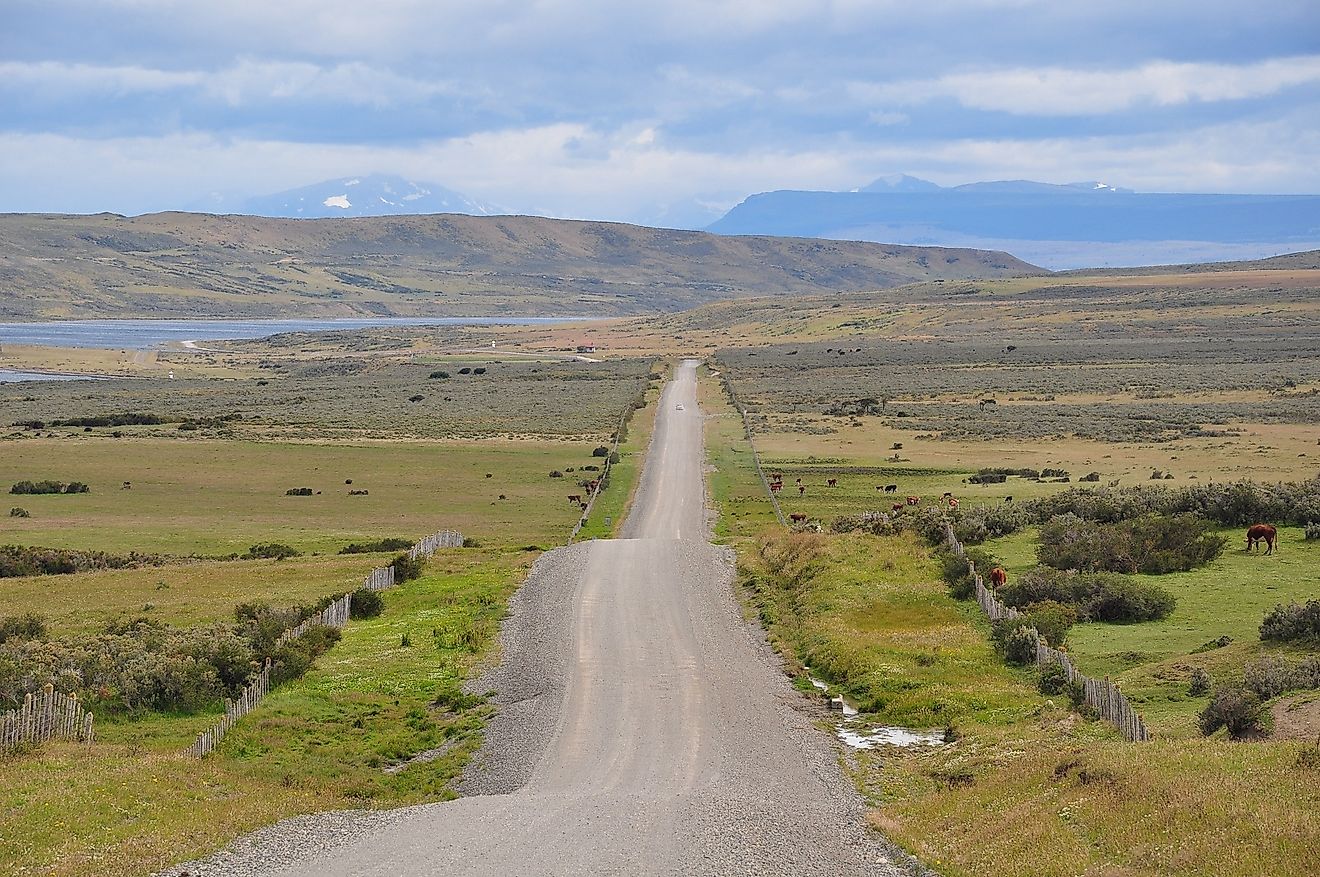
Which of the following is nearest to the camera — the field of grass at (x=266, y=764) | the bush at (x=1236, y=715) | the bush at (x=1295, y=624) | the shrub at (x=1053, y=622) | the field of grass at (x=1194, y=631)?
the field of grass at (x=266, y=764)

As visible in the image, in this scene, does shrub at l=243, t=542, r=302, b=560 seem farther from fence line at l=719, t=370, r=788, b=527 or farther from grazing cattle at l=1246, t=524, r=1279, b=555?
grazing cattle at l=1246, t=524, r=1279, b=555

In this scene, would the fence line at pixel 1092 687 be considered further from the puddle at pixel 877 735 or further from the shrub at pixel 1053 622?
the puddle at pixel 877 735

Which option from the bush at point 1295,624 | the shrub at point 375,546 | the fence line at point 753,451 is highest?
the bush at point 1295,624

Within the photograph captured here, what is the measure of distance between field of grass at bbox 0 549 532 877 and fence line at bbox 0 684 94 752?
380 millimetres

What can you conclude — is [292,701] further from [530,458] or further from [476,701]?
[530,458]

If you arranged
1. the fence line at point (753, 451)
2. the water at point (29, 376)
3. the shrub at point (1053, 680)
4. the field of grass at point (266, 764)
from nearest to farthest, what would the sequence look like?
the field of grass at point (266, 764) < the shrub at point (1053, 680) < the fence line at point (753, 451) < the water at point (29, 376)

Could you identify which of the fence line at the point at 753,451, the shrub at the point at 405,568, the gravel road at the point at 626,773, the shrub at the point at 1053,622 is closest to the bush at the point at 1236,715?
the gravel road at the point at 626,773

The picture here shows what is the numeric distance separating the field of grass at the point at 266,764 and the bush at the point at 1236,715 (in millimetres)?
9748

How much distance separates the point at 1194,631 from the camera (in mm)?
23938

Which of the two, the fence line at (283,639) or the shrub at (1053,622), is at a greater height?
the shrub at (1053,622)

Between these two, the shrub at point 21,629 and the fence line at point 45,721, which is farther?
the shrub at point 21,629

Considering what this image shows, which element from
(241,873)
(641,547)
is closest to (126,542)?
(641,547)

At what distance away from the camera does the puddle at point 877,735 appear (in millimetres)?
19891

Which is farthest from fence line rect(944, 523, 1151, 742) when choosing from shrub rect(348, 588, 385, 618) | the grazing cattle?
shrub rect(348, 588, 385, 618)
